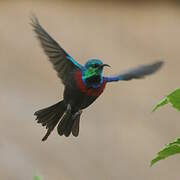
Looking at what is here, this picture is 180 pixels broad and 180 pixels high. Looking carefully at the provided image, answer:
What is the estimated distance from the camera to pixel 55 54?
4.09ft

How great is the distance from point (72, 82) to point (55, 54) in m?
0.09

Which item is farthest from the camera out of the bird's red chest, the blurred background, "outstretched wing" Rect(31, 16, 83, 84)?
the blurred background

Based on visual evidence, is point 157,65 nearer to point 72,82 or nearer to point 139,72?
point 139,72

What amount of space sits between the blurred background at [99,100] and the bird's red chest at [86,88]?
2.69 metres

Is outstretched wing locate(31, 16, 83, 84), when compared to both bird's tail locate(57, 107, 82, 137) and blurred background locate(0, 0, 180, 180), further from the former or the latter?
blurred background locate(0, 0, 180, 180)

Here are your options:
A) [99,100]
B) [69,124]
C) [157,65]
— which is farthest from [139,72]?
[99,100]

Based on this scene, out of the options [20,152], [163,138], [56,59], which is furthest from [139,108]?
[56,59]

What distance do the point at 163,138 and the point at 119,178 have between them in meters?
0.36

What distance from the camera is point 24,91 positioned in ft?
13.1

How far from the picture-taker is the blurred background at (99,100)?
397 centimetres

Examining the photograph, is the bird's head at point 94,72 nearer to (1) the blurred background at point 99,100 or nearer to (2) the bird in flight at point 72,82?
(2) the bird in flight at point 72,82

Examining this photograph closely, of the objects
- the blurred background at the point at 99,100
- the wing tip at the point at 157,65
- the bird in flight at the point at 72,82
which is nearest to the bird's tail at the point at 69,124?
the bird in flight at the point at 72,82

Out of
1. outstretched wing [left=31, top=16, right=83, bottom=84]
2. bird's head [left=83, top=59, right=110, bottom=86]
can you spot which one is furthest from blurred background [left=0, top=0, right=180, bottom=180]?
bird's head [left=83, top=59, right=110, bottom=86]

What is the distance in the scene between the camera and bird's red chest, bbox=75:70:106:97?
1.10m
